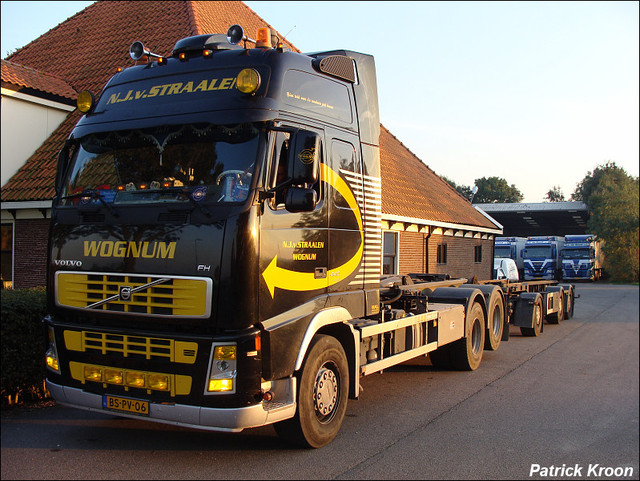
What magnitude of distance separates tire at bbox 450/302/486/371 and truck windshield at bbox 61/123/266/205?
5.62 m

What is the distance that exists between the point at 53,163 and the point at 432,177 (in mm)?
15398

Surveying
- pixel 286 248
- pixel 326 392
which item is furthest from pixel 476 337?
pixel 286 248

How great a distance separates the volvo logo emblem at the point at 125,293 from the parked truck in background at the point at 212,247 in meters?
0.03

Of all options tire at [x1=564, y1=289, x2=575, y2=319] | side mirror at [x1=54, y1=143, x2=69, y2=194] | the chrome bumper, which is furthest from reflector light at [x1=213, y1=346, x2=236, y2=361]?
tire at [x1=564, y1=289, x2=575, y2=319]

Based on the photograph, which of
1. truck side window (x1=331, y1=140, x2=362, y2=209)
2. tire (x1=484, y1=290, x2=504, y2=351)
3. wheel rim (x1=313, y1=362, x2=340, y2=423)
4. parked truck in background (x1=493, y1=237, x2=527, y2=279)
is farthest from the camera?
parked truck in background (x1=493, y1=237, x2=527, y2=279)

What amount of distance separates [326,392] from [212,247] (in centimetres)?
186

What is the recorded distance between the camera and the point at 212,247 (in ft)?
15.6

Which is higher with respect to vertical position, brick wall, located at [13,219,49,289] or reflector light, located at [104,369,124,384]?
brick wall, located at [13,219,49,289]

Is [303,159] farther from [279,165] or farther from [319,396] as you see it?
[319,396]

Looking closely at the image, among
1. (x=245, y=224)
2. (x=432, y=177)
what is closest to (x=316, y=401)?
(x=245, y=224)

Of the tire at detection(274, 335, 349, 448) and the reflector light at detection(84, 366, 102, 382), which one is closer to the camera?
the reflector light at detection(84, 366, 102, 382)

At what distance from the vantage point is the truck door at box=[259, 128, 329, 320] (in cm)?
496

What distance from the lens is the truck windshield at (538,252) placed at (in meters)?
39.9

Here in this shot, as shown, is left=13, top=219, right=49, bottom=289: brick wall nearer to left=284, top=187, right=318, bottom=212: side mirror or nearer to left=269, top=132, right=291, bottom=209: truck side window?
left=269, top=132, right=291, bottom=209: truck side window
